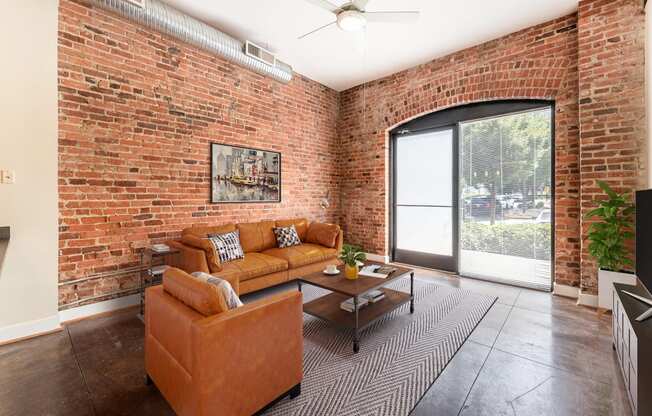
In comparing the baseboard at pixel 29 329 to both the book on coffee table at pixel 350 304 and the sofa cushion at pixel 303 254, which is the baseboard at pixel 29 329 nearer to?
the sofa cushion at pixel 303 254

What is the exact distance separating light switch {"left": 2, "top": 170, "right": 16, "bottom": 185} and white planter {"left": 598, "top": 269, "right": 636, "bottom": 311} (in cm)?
594

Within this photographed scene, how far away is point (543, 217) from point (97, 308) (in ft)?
18.5

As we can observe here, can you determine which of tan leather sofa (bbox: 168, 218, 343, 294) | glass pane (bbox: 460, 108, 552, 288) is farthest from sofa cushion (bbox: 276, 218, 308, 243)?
glass pane (bbox: 460, 108, 552, 288)

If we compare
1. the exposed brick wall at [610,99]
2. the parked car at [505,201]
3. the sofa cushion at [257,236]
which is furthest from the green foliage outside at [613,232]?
the sofa cushion at [257,236]

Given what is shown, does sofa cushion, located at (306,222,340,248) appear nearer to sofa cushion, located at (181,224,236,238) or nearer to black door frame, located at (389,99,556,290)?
sofa cushion, located at (181,224,236,238)

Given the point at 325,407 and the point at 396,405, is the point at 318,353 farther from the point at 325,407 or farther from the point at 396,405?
the point at 396,405

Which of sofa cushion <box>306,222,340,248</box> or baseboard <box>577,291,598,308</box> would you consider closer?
baseboard <box>577,291,598,308</box>

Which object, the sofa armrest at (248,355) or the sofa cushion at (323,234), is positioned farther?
the sofa cushion at (323,234)

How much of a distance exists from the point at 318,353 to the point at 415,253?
3491mm

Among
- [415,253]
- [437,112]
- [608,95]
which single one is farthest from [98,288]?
[608,95]

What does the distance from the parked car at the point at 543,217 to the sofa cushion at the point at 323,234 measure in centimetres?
285

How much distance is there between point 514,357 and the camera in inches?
90.7

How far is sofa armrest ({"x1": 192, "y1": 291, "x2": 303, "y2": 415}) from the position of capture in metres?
1.40

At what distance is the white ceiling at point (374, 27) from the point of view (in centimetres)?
338
